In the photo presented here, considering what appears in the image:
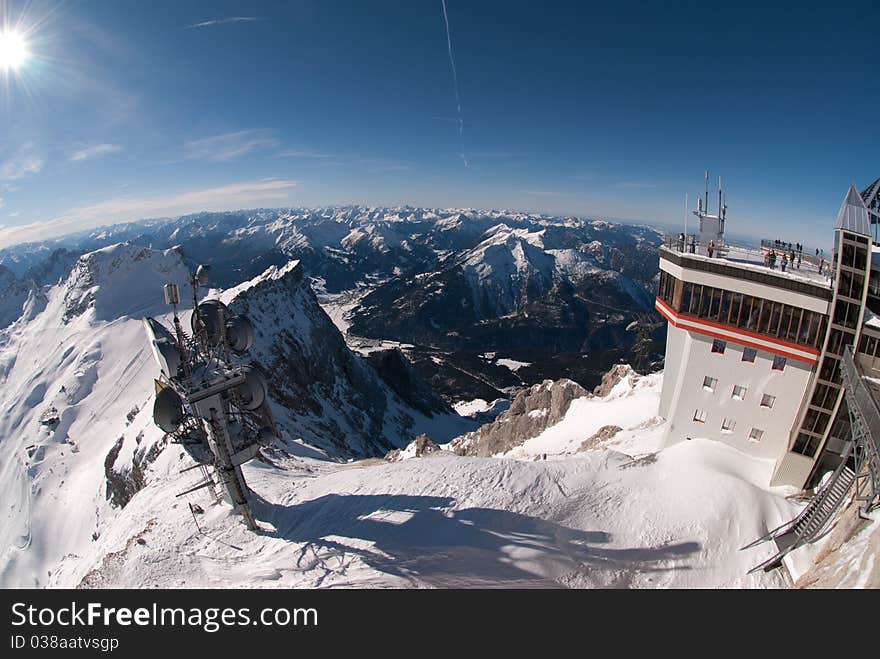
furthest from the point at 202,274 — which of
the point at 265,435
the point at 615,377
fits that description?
the point at 615,377

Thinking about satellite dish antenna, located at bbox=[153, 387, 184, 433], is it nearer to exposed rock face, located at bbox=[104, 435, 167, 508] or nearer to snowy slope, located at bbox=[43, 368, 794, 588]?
snowy slope, located at bbox=[43, 368, 794, 588]

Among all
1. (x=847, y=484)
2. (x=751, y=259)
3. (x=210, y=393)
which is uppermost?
(x=751, y=259)

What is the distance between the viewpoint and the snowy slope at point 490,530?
15.9 metres

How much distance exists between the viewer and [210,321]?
66.8ft

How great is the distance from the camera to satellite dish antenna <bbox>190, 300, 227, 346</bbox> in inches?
793

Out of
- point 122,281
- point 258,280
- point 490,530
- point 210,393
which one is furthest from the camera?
point 122,281

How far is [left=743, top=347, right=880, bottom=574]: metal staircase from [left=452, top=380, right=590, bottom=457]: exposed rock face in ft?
103

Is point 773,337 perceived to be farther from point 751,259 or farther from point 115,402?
point 115,402

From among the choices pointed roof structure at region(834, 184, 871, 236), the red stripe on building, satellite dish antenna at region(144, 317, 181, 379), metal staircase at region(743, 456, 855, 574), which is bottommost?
metal staircase at region(743, 456, 855, 574)

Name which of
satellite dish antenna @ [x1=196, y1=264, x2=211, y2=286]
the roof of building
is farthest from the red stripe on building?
Answer: satellite dish antenna @ [x1=196, y1=264, x2=211, y2=286]

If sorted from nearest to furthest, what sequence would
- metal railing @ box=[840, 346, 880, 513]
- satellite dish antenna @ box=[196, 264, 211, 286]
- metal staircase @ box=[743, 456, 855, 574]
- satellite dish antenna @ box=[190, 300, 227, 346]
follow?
metal railing @ box=[840, 346, 880, 513], metal staircase @ box=[743, 456, 855, 574], satellite dish antenna @ box=[196, 264, 211, 286], satellite dish antenna @ box=[190, 300, 227, 346]

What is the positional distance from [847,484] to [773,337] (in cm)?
764
